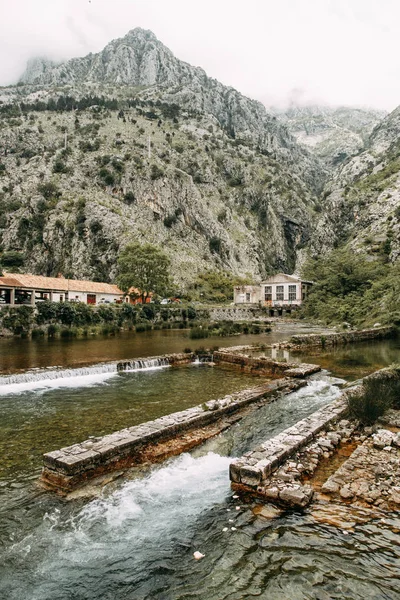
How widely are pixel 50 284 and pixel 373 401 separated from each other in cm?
5713

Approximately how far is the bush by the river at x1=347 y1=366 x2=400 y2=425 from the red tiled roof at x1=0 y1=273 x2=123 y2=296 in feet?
162

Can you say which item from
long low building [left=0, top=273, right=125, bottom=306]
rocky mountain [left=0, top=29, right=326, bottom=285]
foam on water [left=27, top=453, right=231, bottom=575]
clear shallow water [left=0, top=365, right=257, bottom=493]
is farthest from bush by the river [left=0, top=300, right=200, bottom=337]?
foam on water [left=27, top=453, right=231, bottom=575]

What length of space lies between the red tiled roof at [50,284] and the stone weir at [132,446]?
46.6m

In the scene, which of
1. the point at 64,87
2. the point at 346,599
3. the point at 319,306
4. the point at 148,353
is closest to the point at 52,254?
the point at 319,306

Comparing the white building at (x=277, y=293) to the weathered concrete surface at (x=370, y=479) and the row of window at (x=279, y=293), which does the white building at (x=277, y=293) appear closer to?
the row of window at (x=279, y=293)

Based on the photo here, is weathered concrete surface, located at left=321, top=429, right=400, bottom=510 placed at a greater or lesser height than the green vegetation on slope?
lesser

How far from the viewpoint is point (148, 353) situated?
2614cm

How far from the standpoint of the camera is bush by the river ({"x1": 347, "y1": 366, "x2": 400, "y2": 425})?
997 centimetres

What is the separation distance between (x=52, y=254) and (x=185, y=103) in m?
93.2

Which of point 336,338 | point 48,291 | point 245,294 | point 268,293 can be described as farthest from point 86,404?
point 268,293

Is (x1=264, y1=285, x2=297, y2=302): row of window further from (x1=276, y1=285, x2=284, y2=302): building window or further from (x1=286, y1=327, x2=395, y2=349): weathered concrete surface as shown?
(x1=286, y1=327, x2=395, y2=349): weathered concrete surface

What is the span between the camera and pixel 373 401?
33.7 ft

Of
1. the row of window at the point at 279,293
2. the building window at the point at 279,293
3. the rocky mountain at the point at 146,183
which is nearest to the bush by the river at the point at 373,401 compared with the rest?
the row of window at the point at 279,293

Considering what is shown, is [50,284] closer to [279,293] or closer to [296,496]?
[279,293]
